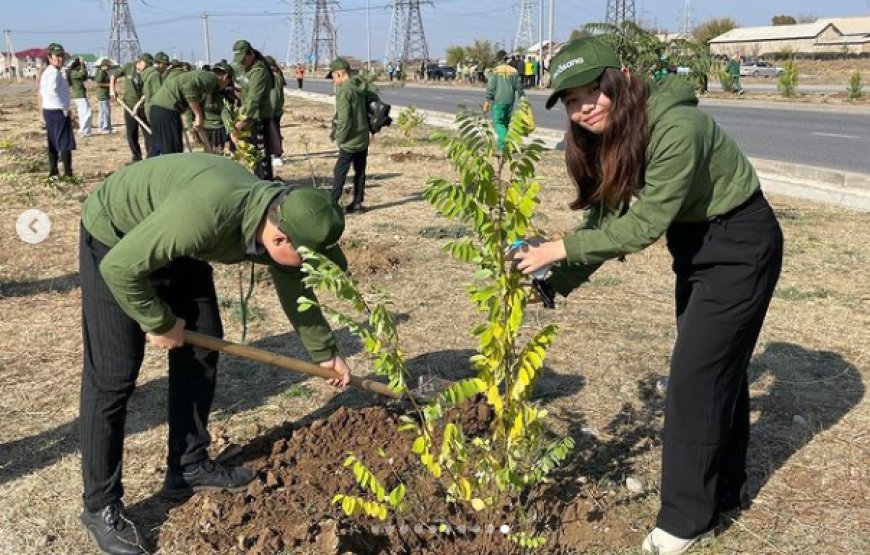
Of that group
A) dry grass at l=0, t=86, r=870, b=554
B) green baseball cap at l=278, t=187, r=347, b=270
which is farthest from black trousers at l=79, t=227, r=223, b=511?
green baseball cap at l=278, t=187, r=347, b=270

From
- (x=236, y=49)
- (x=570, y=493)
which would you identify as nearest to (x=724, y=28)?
(x=236, y=49)

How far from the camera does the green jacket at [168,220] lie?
2301 millimetres

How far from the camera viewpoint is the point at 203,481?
10.4 feet

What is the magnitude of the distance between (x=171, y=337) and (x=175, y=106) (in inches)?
278

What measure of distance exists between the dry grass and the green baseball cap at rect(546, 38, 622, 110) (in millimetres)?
1644

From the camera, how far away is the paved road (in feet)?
39.5

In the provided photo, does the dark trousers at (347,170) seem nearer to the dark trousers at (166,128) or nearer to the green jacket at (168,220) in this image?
the dark trousers at (166,128)

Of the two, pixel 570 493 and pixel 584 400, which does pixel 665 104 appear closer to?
pixel 570 493

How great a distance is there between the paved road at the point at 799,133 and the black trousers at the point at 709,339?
5693 mm

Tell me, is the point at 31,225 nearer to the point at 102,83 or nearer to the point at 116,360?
the point at 116,360

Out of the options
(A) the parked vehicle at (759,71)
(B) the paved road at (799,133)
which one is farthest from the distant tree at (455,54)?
(B) the paved road at (799,133)

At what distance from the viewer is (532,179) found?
2373 millimetres

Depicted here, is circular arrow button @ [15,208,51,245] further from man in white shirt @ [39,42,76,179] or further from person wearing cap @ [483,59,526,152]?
person wearing cap @ [483,59,526,152]

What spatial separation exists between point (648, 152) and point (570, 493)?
1462mm
